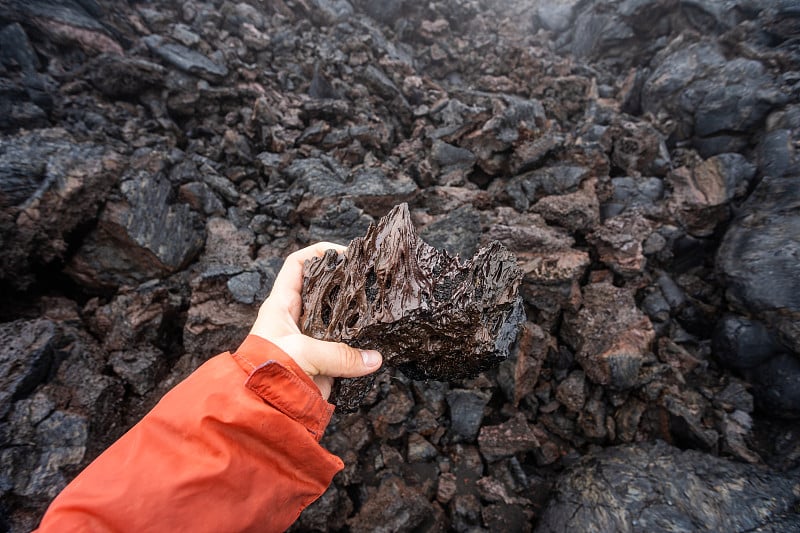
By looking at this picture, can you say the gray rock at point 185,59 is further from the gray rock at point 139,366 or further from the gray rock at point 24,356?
the gray rock at point 139,366

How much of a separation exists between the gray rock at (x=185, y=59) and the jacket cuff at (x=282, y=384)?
11.4 m

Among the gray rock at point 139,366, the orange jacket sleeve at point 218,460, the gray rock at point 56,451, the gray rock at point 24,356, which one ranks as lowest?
the gray rock at point 56,451

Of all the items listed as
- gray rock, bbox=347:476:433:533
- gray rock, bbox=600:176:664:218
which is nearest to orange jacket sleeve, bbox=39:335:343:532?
gray rock, bbox=347:476:433:533

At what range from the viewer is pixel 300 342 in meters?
3.08

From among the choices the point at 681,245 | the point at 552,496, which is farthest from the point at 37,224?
the point at 681,245

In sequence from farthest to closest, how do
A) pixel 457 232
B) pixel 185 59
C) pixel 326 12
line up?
pixel 326 12 → pixel 185 59 → pixel 457 232

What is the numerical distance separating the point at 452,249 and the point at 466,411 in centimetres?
343

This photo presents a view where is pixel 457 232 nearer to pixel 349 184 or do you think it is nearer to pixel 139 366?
pixel 349 184

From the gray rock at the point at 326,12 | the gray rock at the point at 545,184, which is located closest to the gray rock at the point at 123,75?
the gray rock at the point at 326,12

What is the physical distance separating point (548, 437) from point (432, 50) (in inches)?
641

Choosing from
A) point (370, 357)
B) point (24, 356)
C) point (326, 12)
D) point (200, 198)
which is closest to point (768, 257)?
point (370, 357)

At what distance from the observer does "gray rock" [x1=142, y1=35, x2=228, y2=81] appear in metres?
10.3

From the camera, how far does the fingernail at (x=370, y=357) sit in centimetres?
347

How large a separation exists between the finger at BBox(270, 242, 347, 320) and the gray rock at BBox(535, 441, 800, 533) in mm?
5494
